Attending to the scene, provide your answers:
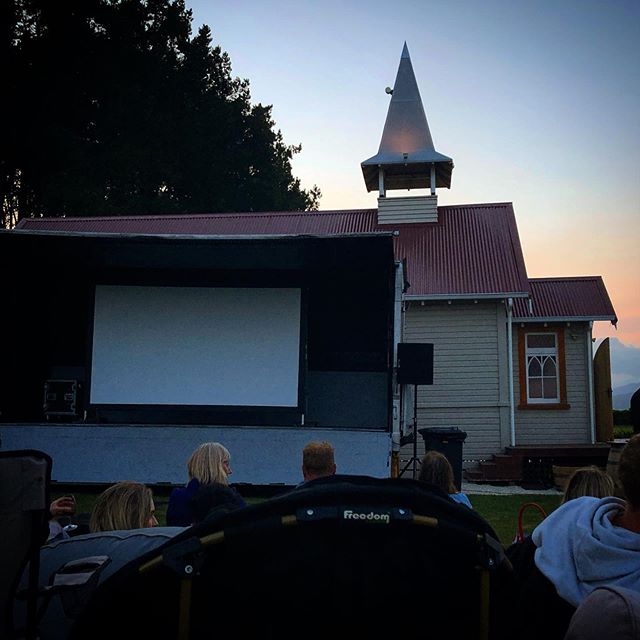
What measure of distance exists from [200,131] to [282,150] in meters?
6.29

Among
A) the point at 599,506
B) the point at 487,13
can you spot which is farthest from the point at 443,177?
the point at 599,506

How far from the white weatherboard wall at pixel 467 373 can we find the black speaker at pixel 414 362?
4.07 metres

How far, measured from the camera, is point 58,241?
10859 mm

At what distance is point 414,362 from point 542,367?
18.9ft

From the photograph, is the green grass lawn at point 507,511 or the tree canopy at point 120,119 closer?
the green grass lawn at point 507,511

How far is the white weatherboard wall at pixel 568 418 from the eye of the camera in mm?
15461

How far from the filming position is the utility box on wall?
1248cm

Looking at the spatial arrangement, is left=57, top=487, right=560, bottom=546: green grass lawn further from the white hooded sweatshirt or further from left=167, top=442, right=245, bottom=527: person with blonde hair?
the white hooded sweatshirt

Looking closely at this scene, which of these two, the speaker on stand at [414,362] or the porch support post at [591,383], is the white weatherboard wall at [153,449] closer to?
the speaker on stand at [414,362]

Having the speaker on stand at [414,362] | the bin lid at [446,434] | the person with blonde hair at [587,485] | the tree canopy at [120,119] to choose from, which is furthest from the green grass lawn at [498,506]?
the tree canopy at [120,119]

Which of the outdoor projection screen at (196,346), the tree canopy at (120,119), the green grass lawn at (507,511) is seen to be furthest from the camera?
the tree canopy at (120,119)

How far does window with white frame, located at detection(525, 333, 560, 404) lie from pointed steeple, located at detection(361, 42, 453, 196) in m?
5.20

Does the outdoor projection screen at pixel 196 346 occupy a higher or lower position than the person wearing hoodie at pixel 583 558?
higher

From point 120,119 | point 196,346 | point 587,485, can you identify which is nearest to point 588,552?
point 587,485
